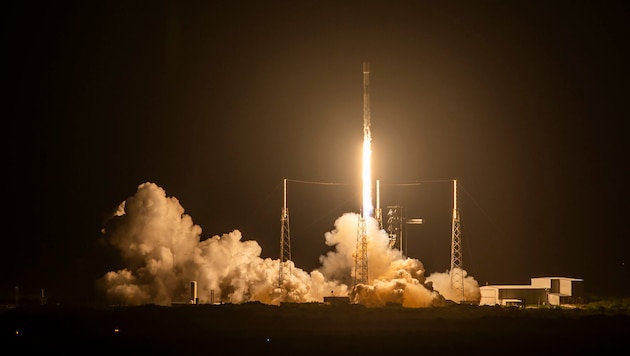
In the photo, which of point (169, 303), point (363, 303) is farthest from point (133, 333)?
point (363, 303)

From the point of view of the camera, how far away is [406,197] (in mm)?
94875

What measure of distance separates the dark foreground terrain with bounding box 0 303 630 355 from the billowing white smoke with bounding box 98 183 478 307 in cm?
108

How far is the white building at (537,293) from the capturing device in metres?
75.9

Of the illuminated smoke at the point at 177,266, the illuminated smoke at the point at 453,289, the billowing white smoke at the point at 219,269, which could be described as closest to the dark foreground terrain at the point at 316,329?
the billowing white smoke at the point at 219,269

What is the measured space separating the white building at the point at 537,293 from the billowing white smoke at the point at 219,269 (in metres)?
3.32

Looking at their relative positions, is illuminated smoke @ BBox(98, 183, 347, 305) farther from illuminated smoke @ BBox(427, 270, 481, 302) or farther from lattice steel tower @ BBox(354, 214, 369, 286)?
illuminated smoke @ BBox(427, 270, 481, 302)

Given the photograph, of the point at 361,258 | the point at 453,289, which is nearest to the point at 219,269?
the point at 361,258

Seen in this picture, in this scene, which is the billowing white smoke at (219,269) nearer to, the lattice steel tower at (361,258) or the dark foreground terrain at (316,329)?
the lattice steel tower at (361,258)

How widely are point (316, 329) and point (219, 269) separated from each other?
7.80 m

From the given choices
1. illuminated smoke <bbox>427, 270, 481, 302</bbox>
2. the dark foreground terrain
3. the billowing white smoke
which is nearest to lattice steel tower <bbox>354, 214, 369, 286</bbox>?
the billowing white smoke

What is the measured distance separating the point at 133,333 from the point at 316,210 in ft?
104

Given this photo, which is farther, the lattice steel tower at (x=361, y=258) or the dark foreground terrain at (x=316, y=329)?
the lattice steel tower at (x=361, y=258)

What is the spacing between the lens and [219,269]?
242 ft

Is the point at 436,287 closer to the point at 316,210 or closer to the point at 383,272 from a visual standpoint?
the point at 383,272
